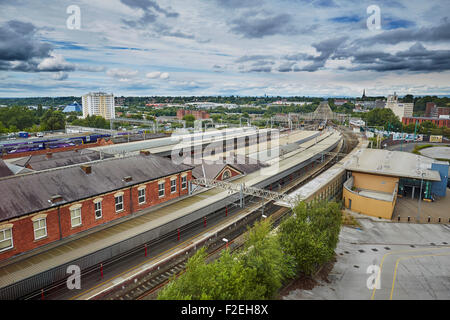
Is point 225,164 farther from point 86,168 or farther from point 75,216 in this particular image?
point 75,216

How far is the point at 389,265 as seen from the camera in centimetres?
2711

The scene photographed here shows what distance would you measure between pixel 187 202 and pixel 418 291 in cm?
2285

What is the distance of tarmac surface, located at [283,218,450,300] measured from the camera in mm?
22578

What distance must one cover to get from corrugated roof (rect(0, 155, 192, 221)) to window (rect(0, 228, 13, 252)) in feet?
3.66

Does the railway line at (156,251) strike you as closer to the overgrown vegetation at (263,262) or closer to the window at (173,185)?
the window at (173,185)

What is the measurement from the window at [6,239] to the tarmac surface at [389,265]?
20.0 meters

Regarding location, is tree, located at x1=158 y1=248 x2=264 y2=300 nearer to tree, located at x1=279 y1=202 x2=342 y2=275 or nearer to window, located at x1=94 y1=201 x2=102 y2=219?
tree, located at x1=279 y1=202 x2=342 y2=275

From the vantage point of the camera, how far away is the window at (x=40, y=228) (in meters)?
22.6

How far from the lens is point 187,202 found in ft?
112

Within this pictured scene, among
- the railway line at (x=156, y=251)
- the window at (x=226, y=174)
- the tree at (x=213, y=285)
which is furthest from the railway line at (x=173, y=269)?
the window at (x=226, y=174)

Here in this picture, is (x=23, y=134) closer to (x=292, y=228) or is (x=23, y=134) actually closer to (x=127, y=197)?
(x=127, y=197)

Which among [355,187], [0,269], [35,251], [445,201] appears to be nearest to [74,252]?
[35,251]

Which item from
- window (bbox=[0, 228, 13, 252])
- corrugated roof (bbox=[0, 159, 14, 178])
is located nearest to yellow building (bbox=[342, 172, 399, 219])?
window (bbox=[0, 228, 13, 252])
